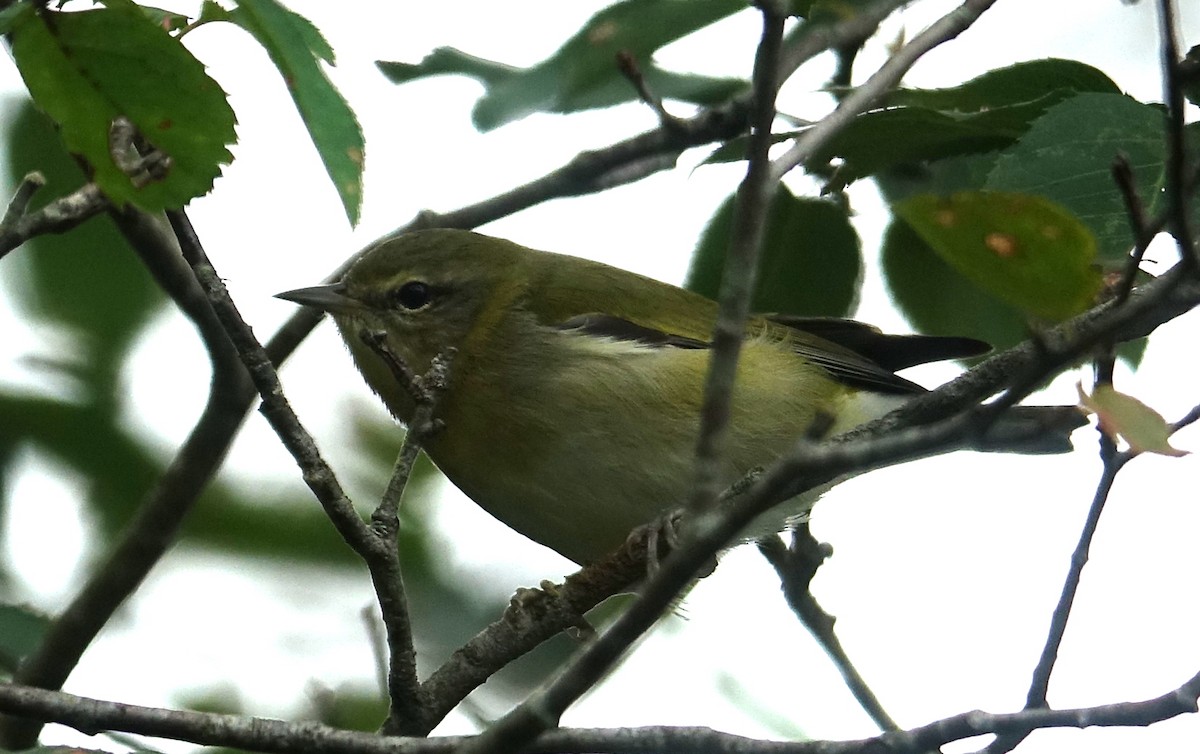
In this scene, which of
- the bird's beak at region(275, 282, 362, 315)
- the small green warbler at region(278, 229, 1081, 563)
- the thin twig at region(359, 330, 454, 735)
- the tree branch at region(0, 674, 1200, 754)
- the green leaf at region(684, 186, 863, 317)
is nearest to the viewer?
the tree branch at region(0, 674, 1200, 754)

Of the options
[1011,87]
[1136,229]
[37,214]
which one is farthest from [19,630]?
[1136,229]

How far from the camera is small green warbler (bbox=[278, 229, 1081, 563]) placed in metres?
4.41

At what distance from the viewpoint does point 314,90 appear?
258cm

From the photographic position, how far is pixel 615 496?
4.41m

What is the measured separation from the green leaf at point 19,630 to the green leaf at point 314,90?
5.50 ft

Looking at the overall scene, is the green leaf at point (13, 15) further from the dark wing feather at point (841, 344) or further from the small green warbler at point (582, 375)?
the dark wing feather at point (841, 344)

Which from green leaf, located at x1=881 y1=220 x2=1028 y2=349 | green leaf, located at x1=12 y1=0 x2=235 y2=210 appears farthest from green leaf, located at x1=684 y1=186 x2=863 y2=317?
green leaf, located at x1=12 y1=0 x2=235 y2=210

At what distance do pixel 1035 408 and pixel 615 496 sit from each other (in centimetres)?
140

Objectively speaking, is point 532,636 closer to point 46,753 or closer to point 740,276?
point 46,753

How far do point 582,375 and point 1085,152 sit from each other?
6.49ft

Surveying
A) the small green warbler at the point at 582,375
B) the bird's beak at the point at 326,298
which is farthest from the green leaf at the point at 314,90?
the bird's beak at the point at 326,298

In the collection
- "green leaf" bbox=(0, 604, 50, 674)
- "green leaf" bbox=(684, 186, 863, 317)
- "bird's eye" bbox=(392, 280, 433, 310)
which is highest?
"bird's eye" bbox=(392, 280, 433, 310)

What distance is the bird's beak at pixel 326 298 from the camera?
489cm

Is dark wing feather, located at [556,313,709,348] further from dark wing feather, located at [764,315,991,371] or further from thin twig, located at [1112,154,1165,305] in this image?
thin twig, located at [1112,154,1165,305]
